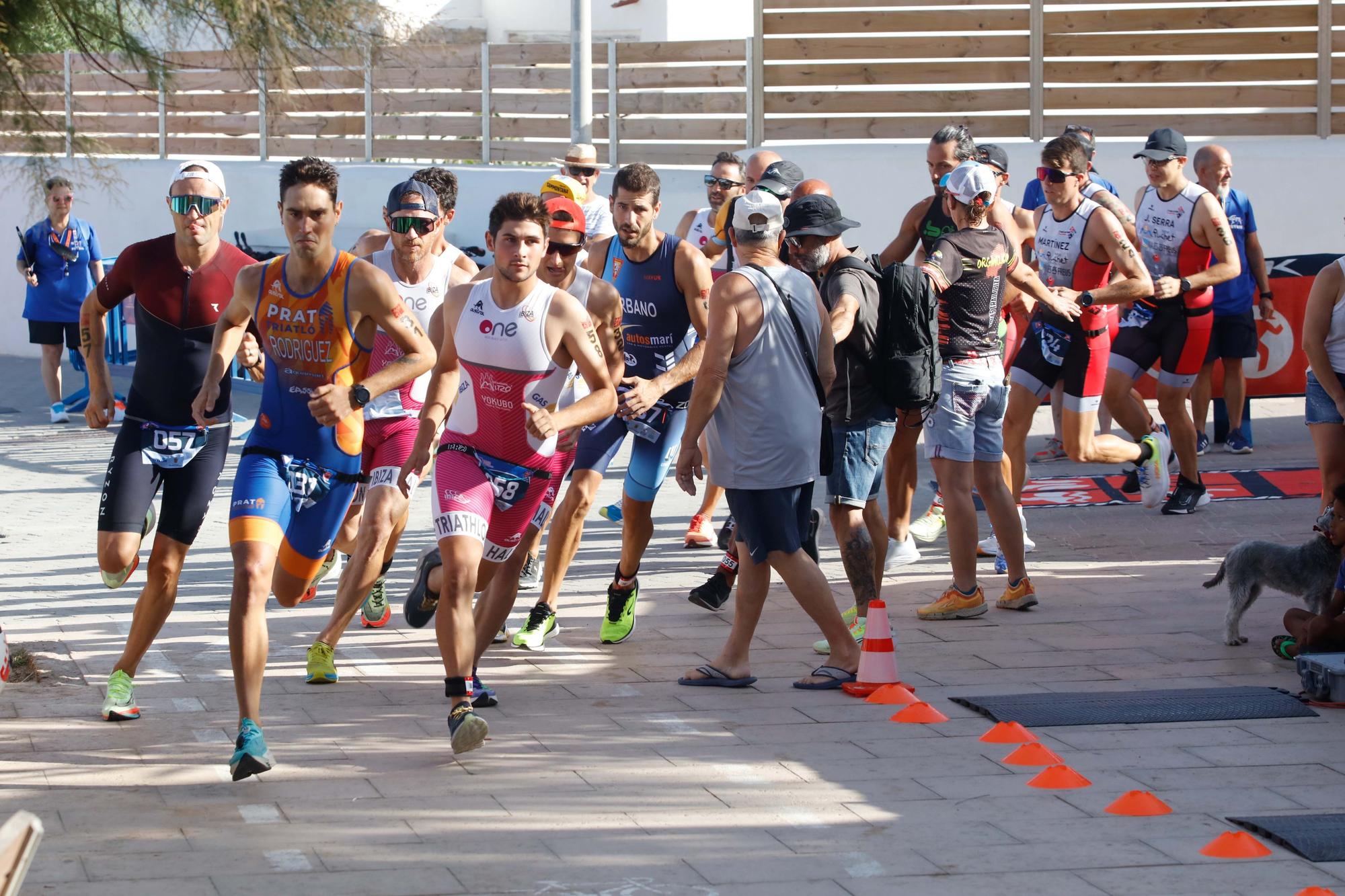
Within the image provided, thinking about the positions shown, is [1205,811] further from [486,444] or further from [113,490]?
[113,490]

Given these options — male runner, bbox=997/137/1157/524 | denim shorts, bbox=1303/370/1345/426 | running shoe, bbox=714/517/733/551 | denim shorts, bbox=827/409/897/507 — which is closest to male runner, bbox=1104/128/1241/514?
male runner, bbox=997/137/1157/524

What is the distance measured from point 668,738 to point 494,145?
13549 mm

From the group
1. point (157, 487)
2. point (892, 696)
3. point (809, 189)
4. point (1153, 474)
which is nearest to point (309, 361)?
point (157, 487)

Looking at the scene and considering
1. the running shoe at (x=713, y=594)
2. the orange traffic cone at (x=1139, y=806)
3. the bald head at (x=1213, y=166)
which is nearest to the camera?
the orange traffic cone at (x=1139, y=806)

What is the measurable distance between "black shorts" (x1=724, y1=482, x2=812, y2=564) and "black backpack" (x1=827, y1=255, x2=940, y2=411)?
2.76 ft

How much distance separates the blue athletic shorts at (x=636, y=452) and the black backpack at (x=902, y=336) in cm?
97

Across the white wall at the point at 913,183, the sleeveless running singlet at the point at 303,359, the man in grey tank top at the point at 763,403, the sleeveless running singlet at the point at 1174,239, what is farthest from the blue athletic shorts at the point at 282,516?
the white wall at the point at 913,183

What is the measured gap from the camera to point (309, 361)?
598cm

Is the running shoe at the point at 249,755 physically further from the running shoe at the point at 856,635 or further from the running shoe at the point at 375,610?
the running shoe at the point at 856,635

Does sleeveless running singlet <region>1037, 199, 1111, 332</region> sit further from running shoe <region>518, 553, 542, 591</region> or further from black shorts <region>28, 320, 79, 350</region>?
black shorts <region>28, 320, 79, 350</region>

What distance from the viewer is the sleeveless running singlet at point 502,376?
6188 millimetres

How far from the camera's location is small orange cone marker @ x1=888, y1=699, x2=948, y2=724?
6184 mm

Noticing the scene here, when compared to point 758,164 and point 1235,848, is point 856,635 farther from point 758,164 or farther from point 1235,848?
point 758,164

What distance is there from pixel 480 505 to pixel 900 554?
12.0 feet
